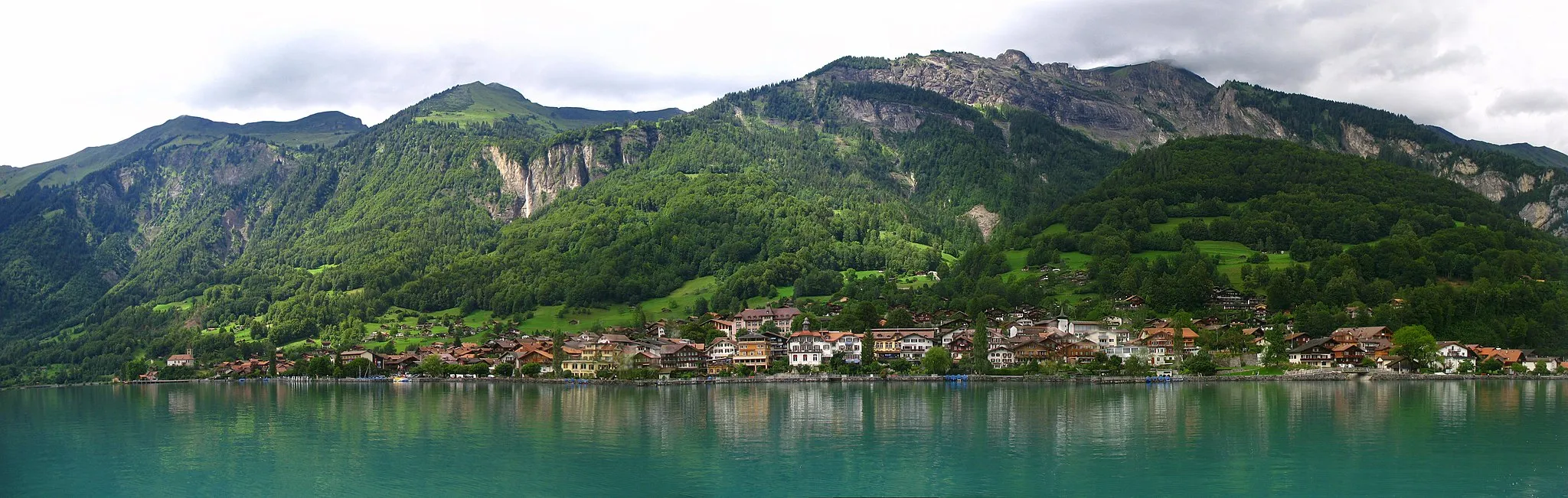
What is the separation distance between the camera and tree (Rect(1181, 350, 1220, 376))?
9344 cm

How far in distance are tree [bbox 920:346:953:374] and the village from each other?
90 millimetres

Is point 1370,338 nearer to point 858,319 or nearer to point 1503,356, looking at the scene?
point 1503,356

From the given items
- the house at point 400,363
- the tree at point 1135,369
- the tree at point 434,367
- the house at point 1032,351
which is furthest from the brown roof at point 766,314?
the tree at point 1135,369

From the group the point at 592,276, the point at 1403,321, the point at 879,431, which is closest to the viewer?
the point at 879,431

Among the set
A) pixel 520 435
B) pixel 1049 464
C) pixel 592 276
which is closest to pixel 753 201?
pixel 592 276

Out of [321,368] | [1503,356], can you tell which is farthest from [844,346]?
[321,368]

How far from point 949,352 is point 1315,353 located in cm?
2982

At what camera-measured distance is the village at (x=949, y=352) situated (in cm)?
9569

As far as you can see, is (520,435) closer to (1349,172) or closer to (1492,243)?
(1492,243)

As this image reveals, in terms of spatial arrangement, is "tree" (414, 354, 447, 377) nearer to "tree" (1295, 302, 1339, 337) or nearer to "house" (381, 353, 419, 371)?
"house" (381, 353, 419, 371)

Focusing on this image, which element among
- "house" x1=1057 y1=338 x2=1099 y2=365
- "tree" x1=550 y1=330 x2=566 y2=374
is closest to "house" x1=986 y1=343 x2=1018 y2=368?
"house" x1=1057 y1=338 x2=1099 y2=365

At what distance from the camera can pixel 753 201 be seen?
19575 cm

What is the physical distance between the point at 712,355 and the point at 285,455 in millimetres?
62103

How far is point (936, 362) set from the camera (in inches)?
3875
